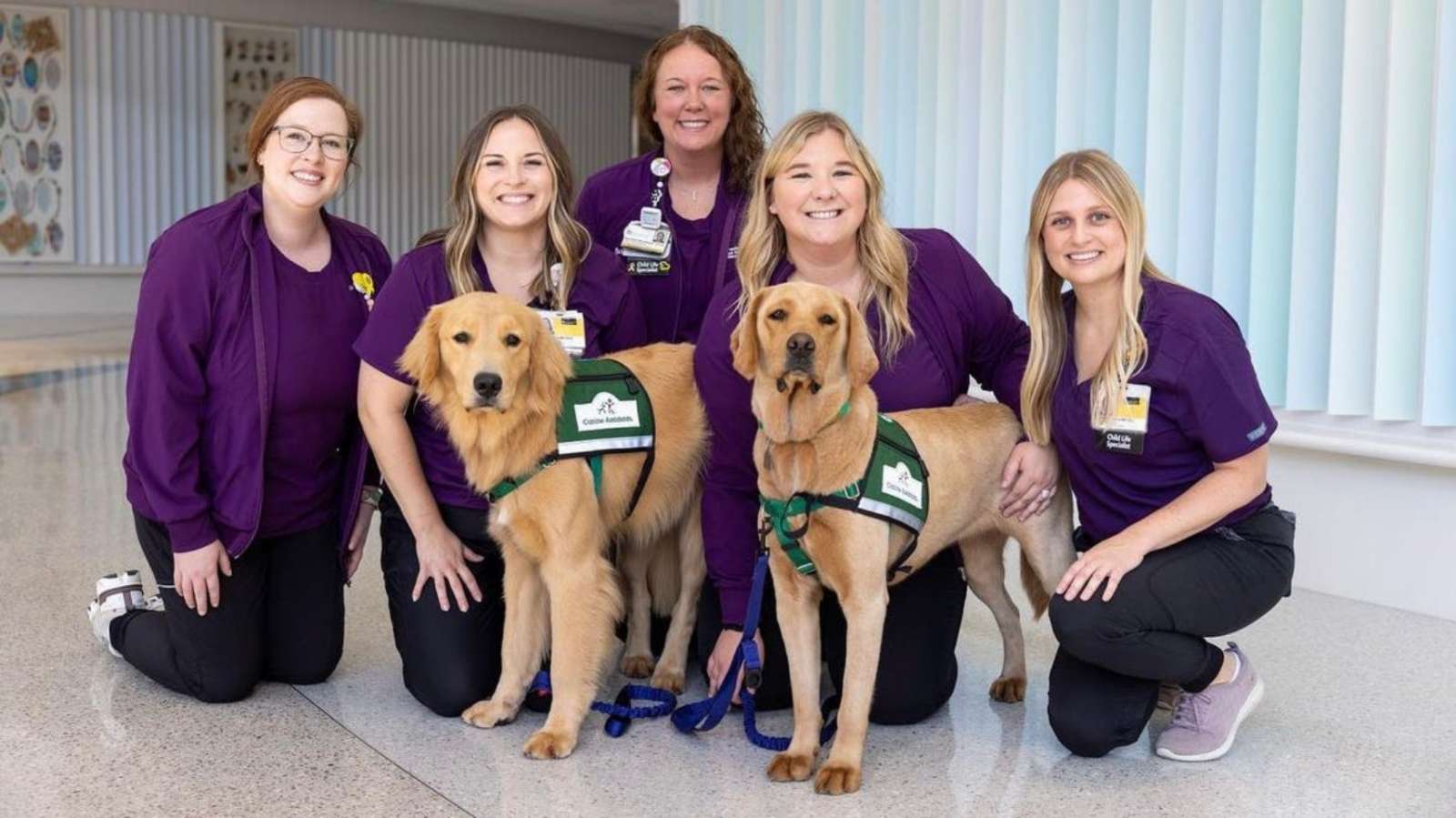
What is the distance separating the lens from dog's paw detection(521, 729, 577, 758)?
279cm

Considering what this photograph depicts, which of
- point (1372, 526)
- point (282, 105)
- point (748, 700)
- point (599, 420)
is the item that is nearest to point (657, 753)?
point (748, 700)

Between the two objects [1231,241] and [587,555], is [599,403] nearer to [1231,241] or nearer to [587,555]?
[587,555]

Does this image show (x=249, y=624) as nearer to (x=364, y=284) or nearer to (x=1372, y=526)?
(x=364, y=284)

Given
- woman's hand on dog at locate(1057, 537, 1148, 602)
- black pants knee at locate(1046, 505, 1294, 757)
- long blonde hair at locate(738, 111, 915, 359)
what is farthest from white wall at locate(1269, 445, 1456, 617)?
long blonde hair at locate(738, 111, 915, 359)

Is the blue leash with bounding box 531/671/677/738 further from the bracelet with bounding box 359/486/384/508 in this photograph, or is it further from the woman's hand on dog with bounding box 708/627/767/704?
the bracelet with bounding box 359/486/384/508

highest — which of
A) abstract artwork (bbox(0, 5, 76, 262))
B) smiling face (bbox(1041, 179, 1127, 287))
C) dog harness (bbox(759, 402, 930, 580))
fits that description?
abstract artwork (bbox(0, 5, 76, 262))

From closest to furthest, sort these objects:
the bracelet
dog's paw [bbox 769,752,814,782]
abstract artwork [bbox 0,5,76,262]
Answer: dog's paw [bbox 769,752,814,782]
the bracelet
abstract artwork [bbox 0,5,76,262]

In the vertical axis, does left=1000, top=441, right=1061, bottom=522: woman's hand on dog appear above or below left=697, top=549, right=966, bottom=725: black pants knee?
above

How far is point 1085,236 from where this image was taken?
2.77 m

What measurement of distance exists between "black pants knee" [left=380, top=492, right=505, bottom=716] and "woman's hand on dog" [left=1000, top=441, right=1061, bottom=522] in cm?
118

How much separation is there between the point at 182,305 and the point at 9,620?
4.43ft

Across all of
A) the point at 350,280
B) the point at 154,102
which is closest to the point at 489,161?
the point at 350,280

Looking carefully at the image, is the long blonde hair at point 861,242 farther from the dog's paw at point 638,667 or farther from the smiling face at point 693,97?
the dog's paw at point 638,667

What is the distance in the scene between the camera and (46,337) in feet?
39.5
